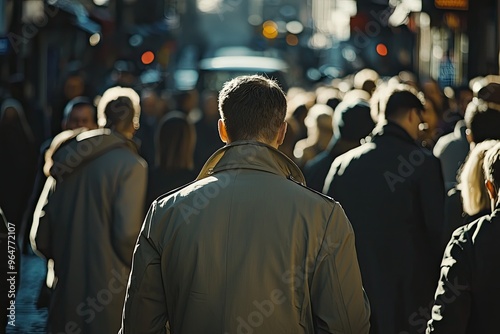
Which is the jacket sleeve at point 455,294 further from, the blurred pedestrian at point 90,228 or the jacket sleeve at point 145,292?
the blurred pedestrian at point 90,228

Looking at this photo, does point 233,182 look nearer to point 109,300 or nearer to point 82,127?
point 109,300

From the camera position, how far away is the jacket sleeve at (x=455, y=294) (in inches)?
212

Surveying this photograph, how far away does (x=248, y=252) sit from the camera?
4.82 m

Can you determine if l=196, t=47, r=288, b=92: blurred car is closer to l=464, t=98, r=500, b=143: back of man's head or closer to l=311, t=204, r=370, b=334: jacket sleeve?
l=464, t=98, r=500, b=143: back of man's head

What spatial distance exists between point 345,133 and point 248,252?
451 cm

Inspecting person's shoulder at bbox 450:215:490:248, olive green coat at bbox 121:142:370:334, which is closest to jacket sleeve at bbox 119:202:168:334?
olive green coat at bbox 121:142:370:334

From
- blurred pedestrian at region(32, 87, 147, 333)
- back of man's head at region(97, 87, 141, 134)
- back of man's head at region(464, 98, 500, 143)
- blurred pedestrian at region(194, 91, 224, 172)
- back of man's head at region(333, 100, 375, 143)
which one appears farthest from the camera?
blurred pedestrian at region(194, 91, 224, 172)

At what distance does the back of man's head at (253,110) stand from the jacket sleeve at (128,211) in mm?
2914

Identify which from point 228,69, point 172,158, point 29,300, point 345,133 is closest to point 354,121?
point 345,133

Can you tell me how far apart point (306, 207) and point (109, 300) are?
131 inches

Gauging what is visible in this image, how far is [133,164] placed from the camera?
793cm

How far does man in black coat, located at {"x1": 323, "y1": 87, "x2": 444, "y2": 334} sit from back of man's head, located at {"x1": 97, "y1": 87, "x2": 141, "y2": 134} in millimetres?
1486

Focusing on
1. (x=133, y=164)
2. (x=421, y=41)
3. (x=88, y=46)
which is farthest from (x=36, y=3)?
(x=133, y=164)

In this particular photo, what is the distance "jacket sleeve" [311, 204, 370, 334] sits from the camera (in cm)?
477
